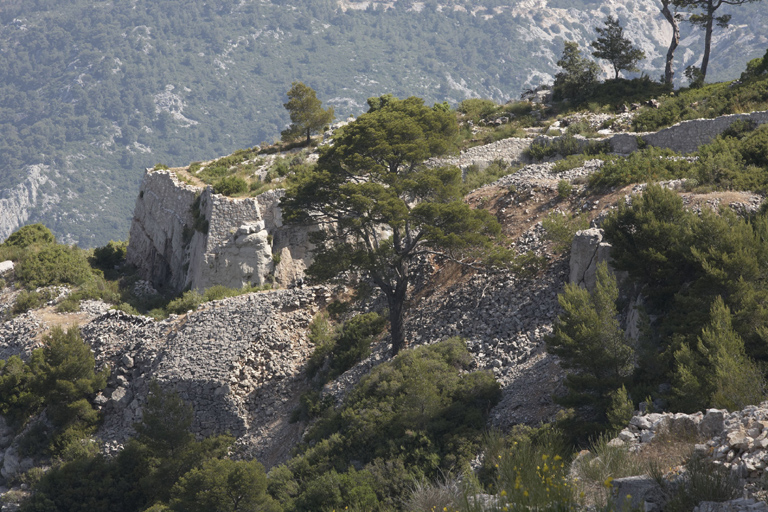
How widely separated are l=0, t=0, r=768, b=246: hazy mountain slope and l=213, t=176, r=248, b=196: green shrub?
8551 cm

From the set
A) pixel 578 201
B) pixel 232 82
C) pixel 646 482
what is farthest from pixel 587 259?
pixel 232 82

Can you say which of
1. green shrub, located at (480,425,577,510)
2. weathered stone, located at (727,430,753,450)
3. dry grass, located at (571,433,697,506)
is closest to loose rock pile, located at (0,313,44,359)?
green shrub, located at (480,425,577,510)

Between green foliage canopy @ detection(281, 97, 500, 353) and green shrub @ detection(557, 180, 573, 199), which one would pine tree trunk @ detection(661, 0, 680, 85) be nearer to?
green shrub @ detection(557, 180, 573, 199)

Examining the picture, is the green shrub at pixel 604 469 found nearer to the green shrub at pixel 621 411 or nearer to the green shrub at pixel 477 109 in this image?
the green shrub at pixel 621 411

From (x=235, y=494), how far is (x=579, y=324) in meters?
9.23

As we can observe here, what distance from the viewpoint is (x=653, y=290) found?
17.2 m

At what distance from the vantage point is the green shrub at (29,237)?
39188 mm

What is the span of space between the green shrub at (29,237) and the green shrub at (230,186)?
12333mm

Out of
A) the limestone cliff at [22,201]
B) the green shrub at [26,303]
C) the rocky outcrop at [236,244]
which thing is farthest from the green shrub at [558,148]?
the limestone cliff at [22,201]

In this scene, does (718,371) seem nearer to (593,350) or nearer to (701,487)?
(593,350)

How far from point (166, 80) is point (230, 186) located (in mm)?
149167

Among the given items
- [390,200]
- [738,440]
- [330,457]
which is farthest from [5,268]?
[738,440]

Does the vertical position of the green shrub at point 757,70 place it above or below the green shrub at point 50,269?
above

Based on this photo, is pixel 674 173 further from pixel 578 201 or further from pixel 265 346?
pixel 265 346
